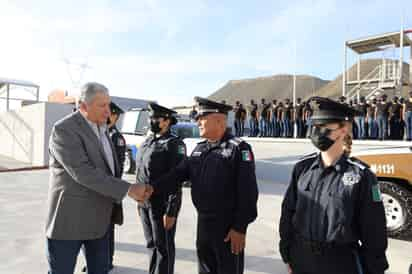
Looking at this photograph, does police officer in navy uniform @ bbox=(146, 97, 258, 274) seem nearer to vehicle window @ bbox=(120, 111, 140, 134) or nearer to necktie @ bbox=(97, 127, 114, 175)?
necktie @ bbox=(97, 127, 114, 175)

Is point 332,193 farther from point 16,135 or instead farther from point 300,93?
point 300,93

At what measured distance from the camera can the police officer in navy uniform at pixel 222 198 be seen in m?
2.27

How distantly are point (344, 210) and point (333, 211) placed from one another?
6 centimetres

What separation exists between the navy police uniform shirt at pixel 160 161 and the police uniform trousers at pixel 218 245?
19.8 inches

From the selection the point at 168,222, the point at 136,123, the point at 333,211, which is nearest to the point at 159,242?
the point at 168,222

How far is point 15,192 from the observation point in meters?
7.52

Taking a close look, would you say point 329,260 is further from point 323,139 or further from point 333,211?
point 323,139

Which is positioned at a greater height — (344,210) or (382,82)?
(382,82)

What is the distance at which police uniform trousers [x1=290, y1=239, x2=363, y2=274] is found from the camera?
168 cm

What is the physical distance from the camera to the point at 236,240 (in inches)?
88.4

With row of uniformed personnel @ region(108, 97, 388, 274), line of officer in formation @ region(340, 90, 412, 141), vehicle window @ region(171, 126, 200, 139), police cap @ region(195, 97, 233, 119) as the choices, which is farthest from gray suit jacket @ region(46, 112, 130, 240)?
line of officer in formation @ region(340, 90, 412, 141)

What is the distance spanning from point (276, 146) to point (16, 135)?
1415cm

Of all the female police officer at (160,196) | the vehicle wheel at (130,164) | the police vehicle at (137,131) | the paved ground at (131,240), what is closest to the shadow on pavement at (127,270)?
the paved ground at (131,240)

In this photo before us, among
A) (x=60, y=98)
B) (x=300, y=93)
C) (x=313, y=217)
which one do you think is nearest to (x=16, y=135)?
A: (x=60, y=98)
